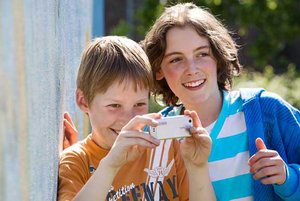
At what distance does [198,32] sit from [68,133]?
694mm

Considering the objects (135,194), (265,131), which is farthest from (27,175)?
(265,131)

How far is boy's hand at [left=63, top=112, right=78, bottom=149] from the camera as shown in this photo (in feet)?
10.5

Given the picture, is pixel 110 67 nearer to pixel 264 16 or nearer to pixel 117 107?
pixel 117 107

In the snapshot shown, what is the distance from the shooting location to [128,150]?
2.60 metres

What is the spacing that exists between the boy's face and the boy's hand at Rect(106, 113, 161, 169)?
182 millimetres

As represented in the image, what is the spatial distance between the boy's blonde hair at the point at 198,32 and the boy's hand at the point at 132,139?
883 millimetres

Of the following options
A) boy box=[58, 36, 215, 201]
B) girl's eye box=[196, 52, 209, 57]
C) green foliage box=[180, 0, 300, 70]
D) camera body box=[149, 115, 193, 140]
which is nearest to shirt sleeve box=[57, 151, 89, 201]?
boy box=[58, 36, 215, 201]

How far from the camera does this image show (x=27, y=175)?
218 centimetres

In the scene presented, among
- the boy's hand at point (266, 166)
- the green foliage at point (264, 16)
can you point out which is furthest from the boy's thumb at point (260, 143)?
the green foliage at point (264, 16)

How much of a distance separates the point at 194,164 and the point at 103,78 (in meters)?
0.44

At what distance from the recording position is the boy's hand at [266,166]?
2.90 metres

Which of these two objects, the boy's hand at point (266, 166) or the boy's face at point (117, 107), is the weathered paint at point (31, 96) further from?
the boy's hand at point (266, 166)

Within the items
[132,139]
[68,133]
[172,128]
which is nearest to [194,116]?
[172,128]

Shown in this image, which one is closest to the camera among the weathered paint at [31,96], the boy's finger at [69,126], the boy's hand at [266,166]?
the weathered paint at [31,96]
